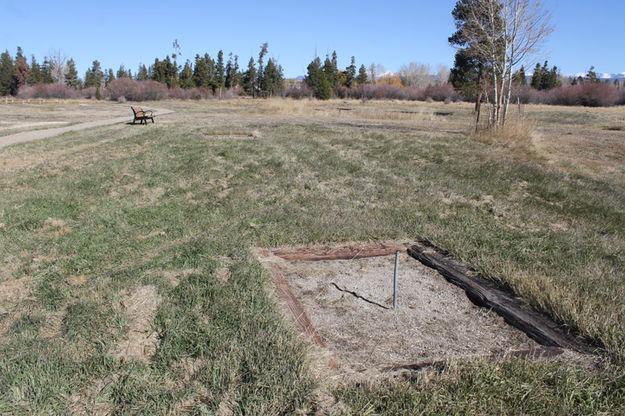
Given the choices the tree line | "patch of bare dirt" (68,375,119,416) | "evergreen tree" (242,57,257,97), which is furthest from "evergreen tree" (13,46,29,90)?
"patch of bare dirt" (68,375,119,416)

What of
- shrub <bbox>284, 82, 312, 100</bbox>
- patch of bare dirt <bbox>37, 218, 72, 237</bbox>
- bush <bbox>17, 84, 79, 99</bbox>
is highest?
shrub <bbox>284, 82, 312, 100</bbox>

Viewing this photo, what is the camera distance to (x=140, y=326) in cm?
337

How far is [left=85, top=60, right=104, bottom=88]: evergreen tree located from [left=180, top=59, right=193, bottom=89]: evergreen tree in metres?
14.7

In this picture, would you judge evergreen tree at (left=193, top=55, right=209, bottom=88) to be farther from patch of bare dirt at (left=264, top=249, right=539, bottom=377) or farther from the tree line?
patch of bare dirt at (left=264, top=249, right=539, bottom=377)

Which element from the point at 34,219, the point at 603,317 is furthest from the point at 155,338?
the point at 34,219

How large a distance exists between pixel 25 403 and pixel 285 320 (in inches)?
64.4

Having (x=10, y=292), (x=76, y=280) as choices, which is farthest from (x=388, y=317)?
(x=10, y=292)

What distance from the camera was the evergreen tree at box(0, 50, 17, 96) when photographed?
6106 cm

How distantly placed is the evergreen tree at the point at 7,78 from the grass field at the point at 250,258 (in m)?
61.6

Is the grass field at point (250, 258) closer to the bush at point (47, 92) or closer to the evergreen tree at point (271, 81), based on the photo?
the bush at point (47, 92)

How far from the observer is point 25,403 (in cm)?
255

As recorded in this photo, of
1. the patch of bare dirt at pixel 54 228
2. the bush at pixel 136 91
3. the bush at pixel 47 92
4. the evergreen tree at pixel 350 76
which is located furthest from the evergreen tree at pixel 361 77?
the patch of bare dirt at pixel 54 228

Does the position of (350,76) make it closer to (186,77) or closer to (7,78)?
(186,77)

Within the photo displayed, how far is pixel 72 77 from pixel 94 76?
791 centimetres
